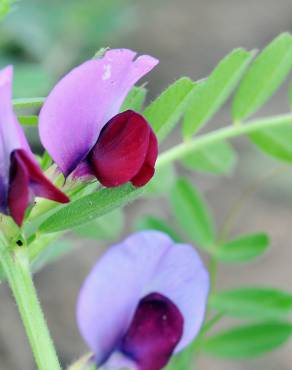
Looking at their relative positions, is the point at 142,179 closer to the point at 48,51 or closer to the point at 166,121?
the point at 166,121

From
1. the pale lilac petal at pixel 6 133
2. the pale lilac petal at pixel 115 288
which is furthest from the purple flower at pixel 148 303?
the pale lilac petal at pixel 6 133

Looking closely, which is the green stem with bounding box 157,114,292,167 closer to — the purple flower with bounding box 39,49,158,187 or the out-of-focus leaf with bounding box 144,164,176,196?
the out-of-focus leaf with bounding box 144,164,176,196

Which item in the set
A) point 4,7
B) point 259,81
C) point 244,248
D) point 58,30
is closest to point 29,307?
point 4,7

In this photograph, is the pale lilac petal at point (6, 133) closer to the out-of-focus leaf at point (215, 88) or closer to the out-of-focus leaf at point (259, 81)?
the out-of-focus leaf at point (215, 88)

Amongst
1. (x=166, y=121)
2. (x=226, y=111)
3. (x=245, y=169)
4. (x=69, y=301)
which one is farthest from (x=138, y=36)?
(x=166, y=121)

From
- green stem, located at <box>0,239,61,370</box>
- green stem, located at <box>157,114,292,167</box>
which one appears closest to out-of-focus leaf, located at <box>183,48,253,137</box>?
green stem, located at <box>157,114,292,167</box>
